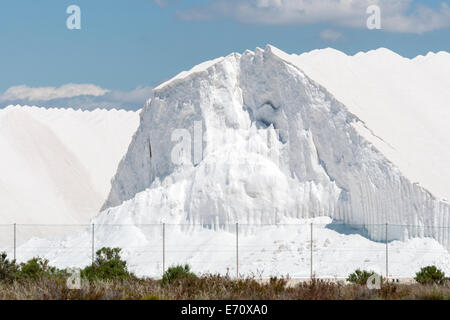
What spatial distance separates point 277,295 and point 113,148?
62810 mm

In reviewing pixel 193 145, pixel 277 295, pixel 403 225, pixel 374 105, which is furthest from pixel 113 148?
pixel 277 295

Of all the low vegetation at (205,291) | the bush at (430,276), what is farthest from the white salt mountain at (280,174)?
the low vegetation at (205,291)

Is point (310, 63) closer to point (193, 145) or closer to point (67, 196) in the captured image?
point (193, 145)

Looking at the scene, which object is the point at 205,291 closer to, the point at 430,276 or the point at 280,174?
the point at 430,276

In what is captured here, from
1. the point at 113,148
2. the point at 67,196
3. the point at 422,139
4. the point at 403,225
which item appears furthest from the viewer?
the point at 113,148

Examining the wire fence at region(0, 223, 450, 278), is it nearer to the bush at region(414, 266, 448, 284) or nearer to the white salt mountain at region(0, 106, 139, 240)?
the bush at region(414, 266, 448, 284)

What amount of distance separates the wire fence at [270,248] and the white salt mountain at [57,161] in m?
19.7

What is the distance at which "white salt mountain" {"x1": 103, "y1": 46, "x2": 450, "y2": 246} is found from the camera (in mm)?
30938

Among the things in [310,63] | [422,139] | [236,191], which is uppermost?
[310,63]

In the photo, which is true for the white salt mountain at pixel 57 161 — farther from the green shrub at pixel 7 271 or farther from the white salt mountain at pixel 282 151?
the green shrub at pixel 7 271

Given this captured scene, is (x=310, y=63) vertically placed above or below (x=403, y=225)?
above

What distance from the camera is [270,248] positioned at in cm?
3139

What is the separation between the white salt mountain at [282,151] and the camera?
30938 mm
